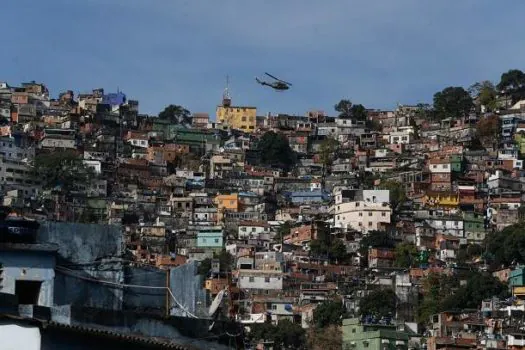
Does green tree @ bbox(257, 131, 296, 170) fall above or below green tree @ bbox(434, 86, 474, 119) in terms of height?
below

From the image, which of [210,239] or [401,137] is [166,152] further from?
[210,239]

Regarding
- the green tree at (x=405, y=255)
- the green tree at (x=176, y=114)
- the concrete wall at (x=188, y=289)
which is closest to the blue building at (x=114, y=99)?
the green tree at (x=176, y=114)

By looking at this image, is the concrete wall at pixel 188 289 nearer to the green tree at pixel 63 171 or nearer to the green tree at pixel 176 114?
the green tree at pixel 63 171

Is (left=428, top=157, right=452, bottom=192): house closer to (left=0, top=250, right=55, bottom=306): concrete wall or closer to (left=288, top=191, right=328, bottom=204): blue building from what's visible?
(left=288, top=191, right=328, bottom=204): blue building

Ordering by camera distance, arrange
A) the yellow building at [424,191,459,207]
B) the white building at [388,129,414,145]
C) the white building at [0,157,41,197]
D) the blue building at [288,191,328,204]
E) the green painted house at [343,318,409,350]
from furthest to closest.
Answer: the white building at [388,129,414,145], the blue building at [288,191,328,204], the white building at [0,157,41,197], the yellow building at [424,191,459,207], the green painted house at [343,318,409,350]

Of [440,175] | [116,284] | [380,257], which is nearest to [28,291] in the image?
[116,284]

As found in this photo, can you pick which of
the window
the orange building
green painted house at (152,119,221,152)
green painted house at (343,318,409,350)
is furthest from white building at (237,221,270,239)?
the window
